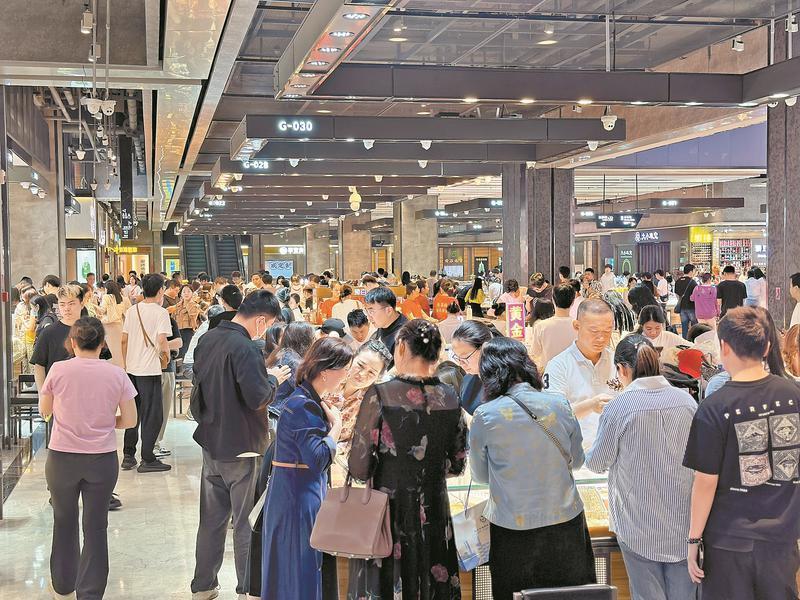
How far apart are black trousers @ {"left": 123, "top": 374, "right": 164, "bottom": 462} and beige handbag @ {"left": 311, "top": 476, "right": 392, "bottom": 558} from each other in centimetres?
488

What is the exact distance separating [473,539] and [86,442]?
2.15 metres

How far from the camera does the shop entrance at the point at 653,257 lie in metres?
38.8

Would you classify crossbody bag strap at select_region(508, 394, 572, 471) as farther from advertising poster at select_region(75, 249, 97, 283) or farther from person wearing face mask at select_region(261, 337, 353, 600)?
advertising poster at select_region(75, 249, 97, 283)

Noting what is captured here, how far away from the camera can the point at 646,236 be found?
38.2 metres

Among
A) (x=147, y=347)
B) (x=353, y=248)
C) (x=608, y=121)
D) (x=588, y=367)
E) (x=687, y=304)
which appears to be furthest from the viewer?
(x=353, y=248)

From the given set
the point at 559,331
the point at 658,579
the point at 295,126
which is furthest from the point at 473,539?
the point at 295,126

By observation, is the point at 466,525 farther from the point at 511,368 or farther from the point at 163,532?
the point at 163,532

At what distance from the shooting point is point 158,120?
38.9 ft

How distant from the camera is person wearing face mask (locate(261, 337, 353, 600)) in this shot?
377 cm

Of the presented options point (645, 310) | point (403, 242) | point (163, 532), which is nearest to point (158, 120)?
point (163, 532)

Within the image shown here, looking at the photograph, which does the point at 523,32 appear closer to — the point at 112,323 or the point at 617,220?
the point at 112,323

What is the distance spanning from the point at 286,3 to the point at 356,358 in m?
5.00

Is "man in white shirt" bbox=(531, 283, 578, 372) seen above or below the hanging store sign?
below

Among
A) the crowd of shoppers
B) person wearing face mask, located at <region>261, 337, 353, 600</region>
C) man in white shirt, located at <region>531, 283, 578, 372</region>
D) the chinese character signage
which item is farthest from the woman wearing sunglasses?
the chinese character signage
